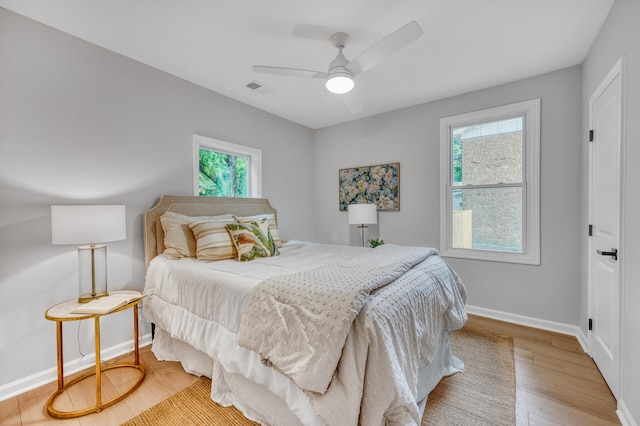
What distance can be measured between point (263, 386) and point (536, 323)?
9.37 ft

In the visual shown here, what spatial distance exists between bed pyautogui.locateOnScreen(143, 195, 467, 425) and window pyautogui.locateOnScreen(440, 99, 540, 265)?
1160 millimetres

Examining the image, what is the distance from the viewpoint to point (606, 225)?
1.97 meters

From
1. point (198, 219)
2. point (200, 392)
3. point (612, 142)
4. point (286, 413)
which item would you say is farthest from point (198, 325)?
point (612, 142)

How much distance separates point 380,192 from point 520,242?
66.7 inches

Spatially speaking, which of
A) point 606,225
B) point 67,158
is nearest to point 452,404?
point 606,225

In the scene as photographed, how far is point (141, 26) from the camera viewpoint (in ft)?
6.71

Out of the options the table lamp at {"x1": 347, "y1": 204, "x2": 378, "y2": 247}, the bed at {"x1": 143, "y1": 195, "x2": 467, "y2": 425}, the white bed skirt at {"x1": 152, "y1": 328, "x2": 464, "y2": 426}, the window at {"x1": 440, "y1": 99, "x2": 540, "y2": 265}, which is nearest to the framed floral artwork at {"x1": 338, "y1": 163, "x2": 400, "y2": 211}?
the table lamp at {"x1": 347, "y1": 204, "x2": 378, "y2": 247}

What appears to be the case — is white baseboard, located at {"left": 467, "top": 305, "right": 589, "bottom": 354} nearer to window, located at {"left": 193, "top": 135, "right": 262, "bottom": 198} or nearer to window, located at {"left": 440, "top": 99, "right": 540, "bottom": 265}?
window, located at {"left": 440, "top": 99, "right": 540, "bottom": 265}

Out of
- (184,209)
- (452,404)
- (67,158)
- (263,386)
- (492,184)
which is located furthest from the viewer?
(492,184)

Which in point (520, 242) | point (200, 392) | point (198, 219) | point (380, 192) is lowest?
point (200, 392)

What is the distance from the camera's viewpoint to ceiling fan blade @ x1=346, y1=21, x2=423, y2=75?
1585 mm

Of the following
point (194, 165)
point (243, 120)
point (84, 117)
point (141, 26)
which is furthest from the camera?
point (243, 120)

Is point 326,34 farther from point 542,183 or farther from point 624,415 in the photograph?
point 624,415

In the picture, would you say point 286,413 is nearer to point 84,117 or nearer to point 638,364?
point 638,364
